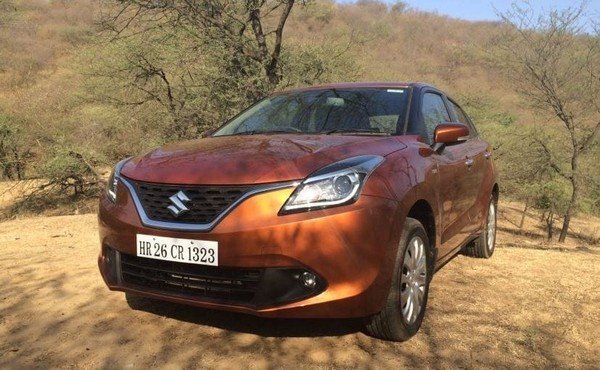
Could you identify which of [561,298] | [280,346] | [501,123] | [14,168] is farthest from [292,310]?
[501,123]

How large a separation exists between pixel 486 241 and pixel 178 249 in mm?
3659

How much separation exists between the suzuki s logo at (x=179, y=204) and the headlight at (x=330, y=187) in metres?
0.51

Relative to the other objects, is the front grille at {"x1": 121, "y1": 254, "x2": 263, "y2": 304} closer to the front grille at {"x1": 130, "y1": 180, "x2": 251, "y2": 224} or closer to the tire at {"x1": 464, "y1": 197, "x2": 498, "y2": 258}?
the front grille at {"x1": 130, "y1": 180, "x2": 251, "y2": 224}

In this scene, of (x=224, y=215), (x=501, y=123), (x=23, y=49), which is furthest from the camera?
(x=23, y=49)

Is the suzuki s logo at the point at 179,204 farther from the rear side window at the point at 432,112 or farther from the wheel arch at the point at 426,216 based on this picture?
the rear side window at the point at 432,112

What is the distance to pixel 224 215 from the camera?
8.44 feet

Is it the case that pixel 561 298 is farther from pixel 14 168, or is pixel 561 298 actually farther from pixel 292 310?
pixel 14 168

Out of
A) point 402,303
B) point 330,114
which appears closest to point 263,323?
point 402,303

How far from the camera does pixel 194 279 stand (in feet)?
8.95

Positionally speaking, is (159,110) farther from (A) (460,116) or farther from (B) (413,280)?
(B) (413,280)

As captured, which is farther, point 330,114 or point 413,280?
point 330,114

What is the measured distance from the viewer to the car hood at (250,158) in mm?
2629

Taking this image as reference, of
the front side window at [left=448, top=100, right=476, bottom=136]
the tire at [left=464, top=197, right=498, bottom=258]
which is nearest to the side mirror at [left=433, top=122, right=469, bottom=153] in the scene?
the front side window at [left=448, top=100, right=476, bottom=136]

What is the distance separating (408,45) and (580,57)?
55.3m
